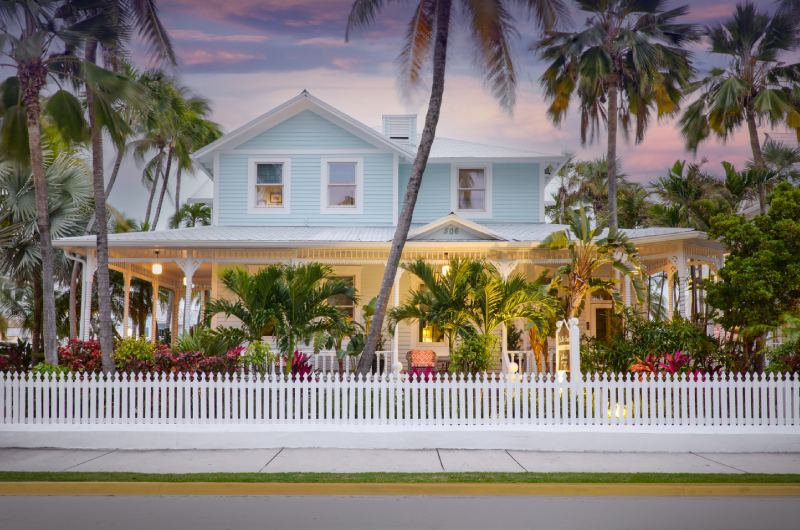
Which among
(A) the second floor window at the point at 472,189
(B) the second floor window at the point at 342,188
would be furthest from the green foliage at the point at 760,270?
(B) the second floor window at the point at 342,188

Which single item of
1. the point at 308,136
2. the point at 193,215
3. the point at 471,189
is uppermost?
the point at 308,136

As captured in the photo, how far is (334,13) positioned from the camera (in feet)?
60.9

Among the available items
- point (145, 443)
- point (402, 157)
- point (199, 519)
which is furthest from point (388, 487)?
point (402, 157)

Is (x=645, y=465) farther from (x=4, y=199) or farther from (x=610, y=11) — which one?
(x=4, y=199)

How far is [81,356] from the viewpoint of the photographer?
15633 mm

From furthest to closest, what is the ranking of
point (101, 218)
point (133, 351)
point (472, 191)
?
point (472, 191) → point (133, 351) → point (101, 218)

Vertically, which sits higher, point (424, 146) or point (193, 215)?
point (193, 215)

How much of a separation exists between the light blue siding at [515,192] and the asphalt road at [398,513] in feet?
47.8

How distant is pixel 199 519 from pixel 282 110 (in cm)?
1592

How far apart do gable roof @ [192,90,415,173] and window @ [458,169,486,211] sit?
73.4 inches

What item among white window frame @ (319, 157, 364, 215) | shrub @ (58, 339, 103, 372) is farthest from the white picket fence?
white window frame @ (319, 157, 364, 215)

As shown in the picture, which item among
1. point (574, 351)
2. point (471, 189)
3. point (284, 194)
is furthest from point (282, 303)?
point (471, 189)

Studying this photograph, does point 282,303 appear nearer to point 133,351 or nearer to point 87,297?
point 133,351

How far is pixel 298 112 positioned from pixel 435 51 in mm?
8248
